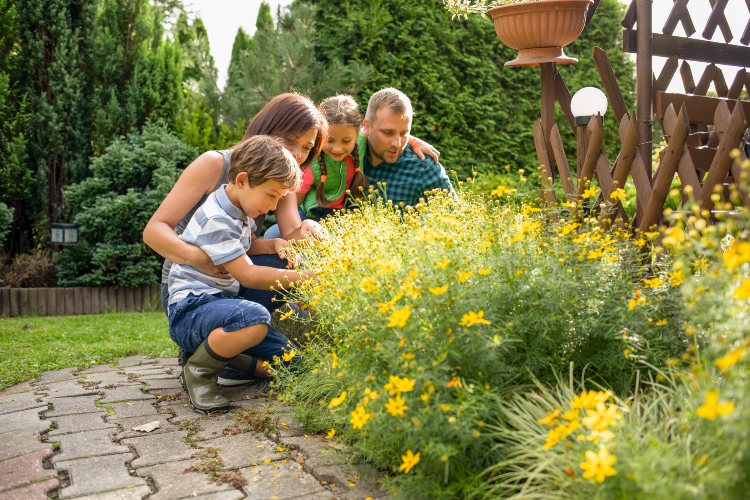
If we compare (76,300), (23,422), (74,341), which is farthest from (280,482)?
(76,300)

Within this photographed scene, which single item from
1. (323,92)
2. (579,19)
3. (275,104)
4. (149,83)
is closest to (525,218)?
(275,104)

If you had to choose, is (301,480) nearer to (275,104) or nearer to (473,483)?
(473,483)

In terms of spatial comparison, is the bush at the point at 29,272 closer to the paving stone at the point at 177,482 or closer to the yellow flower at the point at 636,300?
the paving stone at the point at 177,482

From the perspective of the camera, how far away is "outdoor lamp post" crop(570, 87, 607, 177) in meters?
3.50

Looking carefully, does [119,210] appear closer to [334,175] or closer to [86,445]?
[334,175]

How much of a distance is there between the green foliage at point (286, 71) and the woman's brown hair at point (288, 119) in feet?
10.5

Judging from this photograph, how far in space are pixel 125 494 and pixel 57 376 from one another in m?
1.83

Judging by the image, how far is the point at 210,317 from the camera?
288 centimetres

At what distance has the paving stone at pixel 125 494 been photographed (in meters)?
2.04

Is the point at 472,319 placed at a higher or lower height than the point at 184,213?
lower

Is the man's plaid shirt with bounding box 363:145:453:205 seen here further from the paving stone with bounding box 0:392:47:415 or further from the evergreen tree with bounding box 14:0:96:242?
the evergreen tree with bounding box 14:0:96:242

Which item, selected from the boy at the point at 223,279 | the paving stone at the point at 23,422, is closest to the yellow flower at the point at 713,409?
the boy at the point at 223,279

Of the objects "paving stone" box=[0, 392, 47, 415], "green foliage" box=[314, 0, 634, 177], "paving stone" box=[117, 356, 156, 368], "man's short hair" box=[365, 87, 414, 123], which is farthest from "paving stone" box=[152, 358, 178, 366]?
"green foliage" box=[314, 0, 634, 177]

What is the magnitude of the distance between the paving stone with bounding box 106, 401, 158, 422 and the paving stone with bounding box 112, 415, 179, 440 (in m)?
0.04
